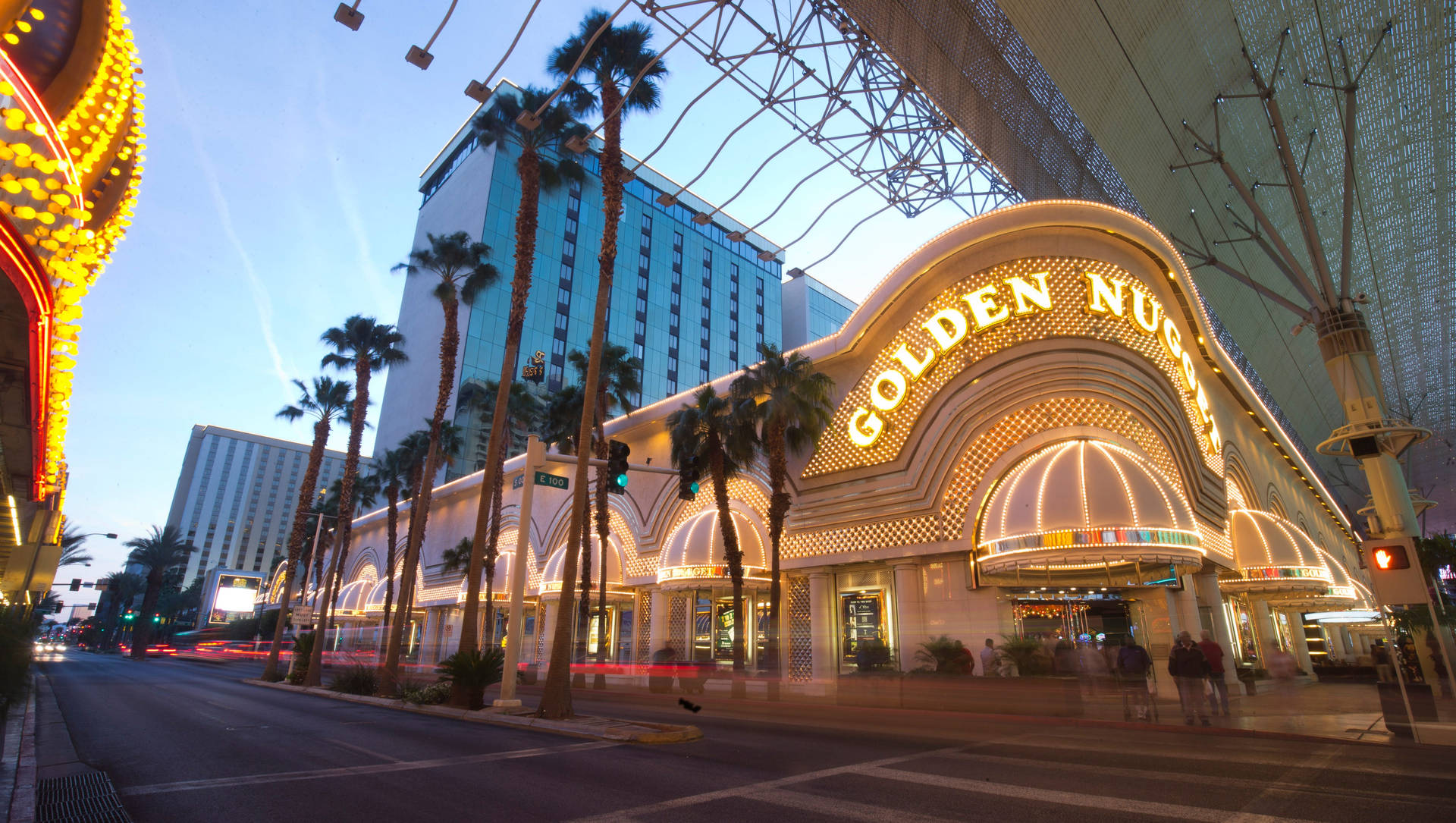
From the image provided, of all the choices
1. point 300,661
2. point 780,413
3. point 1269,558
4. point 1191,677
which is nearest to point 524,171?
point 780,413

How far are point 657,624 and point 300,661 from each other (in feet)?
48.4

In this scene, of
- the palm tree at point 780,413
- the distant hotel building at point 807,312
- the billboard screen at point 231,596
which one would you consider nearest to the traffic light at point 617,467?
the palm tree at point 780,413

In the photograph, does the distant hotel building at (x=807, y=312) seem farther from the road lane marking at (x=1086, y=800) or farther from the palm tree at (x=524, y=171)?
the road lane marking at (x=1086, y=800)

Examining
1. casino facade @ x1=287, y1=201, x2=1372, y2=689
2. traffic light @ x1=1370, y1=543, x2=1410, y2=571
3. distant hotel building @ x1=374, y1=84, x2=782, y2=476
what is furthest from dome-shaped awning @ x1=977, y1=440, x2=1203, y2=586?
distant hotel building @ x1=374, y1=84, x2=782, y2=476

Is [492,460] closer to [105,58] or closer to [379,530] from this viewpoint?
[105,58]

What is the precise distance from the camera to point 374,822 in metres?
6.24

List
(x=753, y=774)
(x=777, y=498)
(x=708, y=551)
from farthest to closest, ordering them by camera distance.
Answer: (x=708, y=551) < (x=777, y=498) < (x=753, y=774)

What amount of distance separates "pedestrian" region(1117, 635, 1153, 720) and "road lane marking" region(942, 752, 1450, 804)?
6880 mm

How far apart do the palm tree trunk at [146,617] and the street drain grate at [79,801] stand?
75530 mm

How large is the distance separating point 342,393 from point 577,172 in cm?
2832

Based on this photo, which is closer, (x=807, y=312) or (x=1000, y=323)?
(x=1000, y=323)

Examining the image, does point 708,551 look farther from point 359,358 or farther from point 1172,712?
point 359,358

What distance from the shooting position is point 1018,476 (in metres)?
19.8

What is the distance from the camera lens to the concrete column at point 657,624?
30734mm
